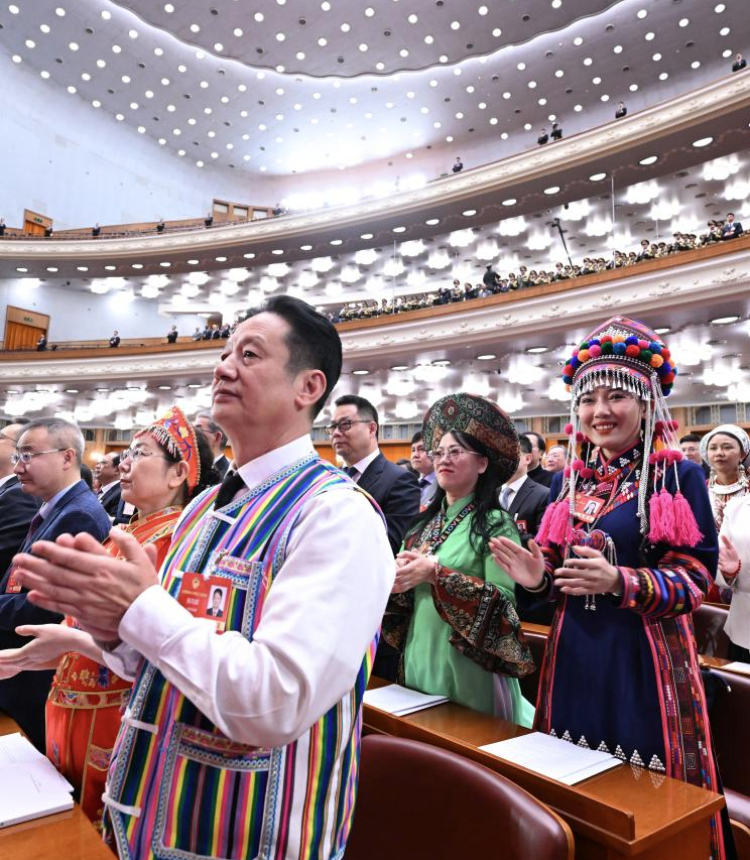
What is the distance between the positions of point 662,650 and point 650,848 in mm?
516

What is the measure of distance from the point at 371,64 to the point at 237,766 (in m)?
20.7

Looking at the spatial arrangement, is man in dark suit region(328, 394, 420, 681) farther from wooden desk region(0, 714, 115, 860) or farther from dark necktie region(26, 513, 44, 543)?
wooden desk region(0, 714, 115, 860)

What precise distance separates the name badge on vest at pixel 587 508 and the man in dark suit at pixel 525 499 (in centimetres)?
166

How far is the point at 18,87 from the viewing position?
62.2ft

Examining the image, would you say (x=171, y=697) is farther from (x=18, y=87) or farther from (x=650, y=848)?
(x=18, y=87)

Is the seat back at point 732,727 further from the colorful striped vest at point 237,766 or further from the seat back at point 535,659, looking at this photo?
the colorful striped vest at point 237,766

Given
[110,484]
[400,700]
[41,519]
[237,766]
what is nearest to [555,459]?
[110,484]

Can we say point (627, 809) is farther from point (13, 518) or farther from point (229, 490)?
point (13, 518)

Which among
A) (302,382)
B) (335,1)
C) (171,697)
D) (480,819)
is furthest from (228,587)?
(335,1)

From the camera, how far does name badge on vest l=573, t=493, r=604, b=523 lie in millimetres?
1728

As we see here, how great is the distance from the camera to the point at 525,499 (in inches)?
148

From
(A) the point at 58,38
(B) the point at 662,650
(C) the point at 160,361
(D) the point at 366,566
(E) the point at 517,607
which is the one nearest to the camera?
(D) the point at 366,566

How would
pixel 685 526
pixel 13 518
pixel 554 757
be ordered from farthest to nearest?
pixel 13 518 → pixel 685 526 → pixel 554 757

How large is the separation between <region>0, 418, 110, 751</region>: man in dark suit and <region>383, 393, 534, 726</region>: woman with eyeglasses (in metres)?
1.10
